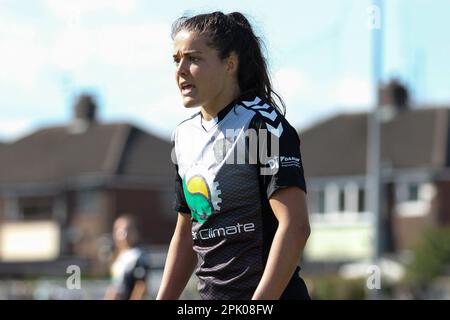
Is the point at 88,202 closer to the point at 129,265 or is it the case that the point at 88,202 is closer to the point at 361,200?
the point at 361,200

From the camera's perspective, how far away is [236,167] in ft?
16.1

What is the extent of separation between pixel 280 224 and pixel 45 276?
50.2m

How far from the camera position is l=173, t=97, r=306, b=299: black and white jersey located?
189 inches

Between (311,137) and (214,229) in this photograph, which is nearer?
(214,229)

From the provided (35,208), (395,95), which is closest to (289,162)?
(395,95)

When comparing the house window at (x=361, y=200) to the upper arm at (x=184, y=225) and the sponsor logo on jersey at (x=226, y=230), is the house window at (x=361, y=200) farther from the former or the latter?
the sponsor logo on jersey at (x=226, y=230)

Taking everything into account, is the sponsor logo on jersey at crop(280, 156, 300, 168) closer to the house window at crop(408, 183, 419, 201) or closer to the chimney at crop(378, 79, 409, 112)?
the house window at crop(408, 183, 419, 201)

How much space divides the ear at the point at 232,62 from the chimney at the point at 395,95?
56.3 meters

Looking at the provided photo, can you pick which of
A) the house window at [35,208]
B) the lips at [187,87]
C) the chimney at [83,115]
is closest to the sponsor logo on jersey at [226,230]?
the lips at [187,87]

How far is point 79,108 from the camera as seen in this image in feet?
222

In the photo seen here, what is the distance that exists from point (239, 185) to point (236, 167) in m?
0.08

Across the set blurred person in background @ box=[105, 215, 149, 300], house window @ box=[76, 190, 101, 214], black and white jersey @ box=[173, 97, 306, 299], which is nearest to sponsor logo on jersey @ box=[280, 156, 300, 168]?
black and white jersey @ box=[173, 97, 306, 299]
